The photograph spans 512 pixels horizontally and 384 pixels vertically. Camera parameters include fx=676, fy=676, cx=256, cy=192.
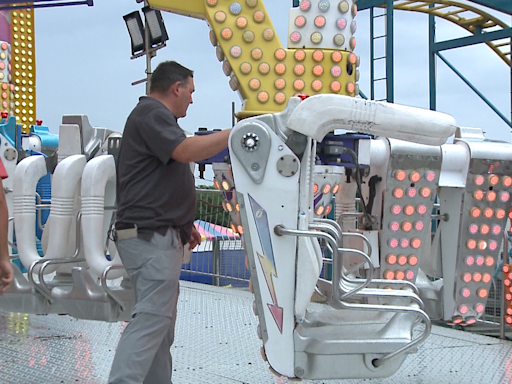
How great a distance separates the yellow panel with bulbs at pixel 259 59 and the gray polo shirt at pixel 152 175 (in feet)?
4.39

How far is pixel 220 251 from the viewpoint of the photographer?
26.3 feet

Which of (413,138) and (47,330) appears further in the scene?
(47,330)

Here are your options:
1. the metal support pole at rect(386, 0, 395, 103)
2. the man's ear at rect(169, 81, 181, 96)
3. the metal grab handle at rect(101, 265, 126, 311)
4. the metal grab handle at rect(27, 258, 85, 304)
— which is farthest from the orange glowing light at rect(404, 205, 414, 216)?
the metal support pole at rect(386, 0, 395, 103)

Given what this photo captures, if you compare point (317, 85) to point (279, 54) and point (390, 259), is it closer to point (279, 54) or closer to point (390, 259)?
point (279, 54)

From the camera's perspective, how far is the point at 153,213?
296 cm

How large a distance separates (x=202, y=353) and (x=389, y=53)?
7601 mm

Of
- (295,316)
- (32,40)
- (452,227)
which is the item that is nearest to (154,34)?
(452,227)

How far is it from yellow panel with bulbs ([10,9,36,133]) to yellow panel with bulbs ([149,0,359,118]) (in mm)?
11512

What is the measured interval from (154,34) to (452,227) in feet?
9.71

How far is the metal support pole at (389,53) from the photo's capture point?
10.6m

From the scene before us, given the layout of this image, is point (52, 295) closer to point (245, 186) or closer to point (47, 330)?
point (47, 330)

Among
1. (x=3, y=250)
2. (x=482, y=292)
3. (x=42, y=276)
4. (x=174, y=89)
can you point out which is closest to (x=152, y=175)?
(x=174, y=89)

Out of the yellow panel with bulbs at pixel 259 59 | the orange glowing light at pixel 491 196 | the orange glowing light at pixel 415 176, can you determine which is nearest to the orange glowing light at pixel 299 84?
the yellow panel with bulbs at pixel 259 59

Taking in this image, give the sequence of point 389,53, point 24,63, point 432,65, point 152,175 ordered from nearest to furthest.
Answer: point 152,175 → point 389,53 → point 432,65 → point 24,63
